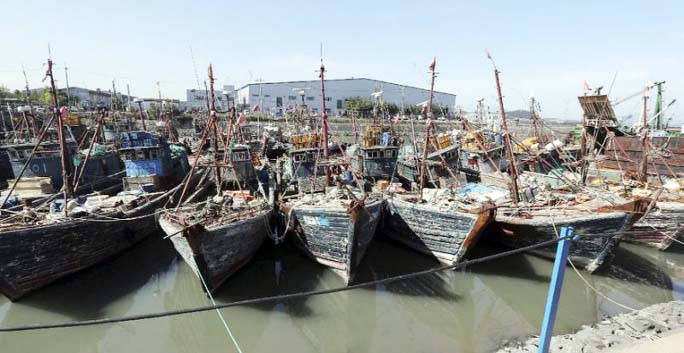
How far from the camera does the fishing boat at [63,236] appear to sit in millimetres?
10572

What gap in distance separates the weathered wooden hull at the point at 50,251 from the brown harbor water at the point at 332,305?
1.77 ft

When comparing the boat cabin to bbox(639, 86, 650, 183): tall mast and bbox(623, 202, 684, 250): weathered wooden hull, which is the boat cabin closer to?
bbox(623, 202, 684, 250): weathered wooden hull

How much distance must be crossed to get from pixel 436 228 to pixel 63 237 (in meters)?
13.1

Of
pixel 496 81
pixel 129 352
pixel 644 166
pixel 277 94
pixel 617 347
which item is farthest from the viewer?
pixel 277 94

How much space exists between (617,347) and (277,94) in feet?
250

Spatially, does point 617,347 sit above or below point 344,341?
above

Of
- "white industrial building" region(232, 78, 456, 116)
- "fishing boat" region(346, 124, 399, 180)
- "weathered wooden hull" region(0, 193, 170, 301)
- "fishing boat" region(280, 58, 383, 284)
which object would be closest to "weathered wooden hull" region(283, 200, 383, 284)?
"fishing boat" region(280, 58, 383, 284)

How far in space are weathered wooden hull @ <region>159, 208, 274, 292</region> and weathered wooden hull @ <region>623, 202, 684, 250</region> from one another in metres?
14.7

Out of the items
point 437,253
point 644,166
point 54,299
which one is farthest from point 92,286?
point 644,166

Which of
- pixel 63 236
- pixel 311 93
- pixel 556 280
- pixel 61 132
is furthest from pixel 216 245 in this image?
pixel 311 93

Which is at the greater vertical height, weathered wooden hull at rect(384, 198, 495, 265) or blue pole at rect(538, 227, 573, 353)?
blue pole at rect(538, 227, 573, 353)

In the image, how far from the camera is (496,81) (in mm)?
14461

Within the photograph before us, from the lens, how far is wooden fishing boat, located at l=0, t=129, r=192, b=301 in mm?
10570

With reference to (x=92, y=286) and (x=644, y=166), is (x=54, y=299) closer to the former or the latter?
(x=92, y=286)
